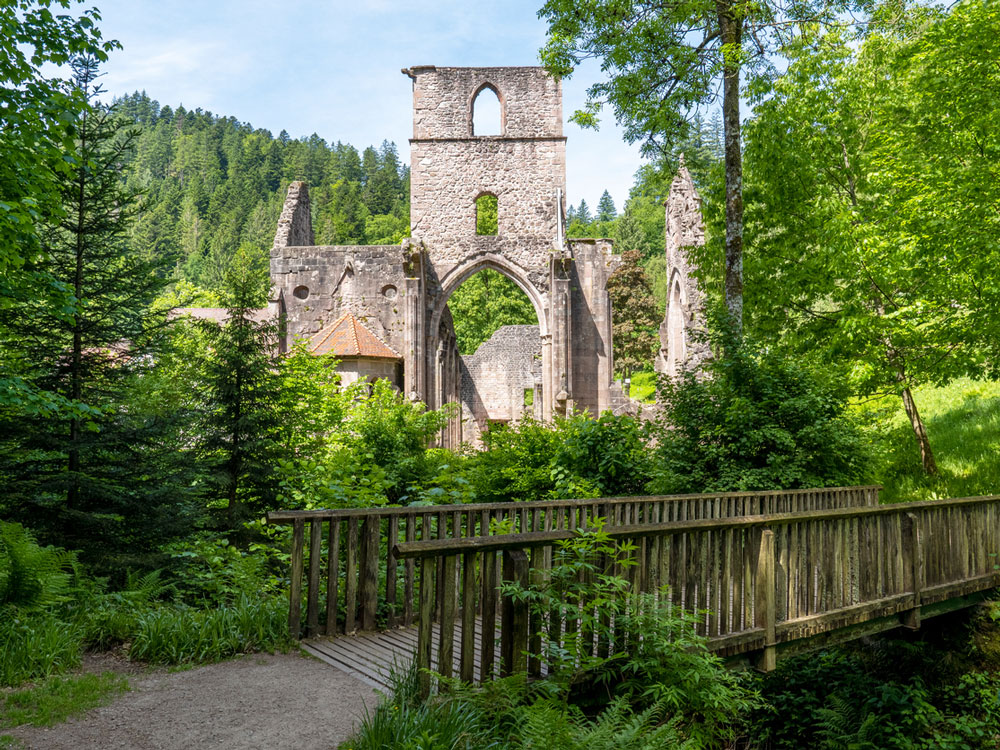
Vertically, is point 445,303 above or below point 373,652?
above

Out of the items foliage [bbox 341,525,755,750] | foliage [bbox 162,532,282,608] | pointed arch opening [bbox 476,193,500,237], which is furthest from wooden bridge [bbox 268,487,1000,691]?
pointed arch opening [bbox 476,193,500,237]

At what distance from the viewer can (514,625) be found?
13.2ft

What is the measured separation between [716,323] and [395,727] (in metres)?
8.02

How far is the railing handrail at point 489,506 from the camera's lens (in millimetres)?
5094

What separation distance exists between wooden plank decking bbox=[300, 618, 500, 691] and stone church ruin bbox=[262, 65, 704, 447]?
58.4 ft

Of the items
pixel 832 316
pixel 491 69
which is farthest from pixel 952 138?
pixel 491 69

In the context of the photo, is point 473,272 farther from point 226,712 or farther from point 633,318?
point 633,318

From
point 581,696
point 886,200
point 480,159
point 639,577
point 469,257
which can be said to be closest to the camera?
point 581,696

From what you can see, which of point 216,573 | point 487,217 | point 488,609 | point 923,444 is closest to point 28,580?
point 216,573

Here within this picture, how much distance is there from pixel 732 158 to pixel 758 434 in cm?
501

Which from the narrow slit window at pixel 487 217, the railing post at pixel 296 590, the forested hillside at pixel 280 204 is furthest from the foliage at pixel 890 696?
the narrow slit window at pixel 487 217

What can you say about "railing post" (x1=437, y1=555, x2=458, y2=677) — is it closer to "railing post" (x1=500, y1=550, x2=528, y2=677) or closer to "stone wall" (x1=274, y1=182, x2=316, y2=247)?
"railing post" (x1=500, y1=550, x2=528, y2=677)

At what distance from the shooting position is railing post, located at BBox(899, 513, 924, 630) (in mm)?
6789

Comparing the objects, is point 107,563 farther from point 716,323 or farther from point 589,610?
point 716,323
